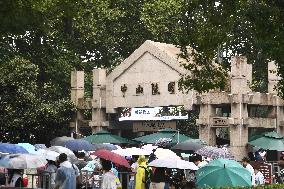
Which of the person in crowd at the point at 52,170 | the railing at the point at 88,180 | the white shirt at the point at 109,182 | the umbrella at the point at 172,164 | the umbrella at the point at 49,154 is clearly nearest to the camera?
the white shirt at the point at 109,182

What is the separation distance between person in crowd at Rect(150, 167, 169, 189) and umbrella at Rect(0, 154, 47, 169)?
2.88m

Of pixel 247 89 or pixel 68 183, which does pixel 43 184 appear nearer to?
pixel 68 183

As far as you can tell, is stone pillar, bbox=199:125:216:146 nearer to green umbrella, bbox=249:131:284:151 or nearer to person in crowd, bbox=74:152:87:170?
green umbrella, bbox=249:131:284:151

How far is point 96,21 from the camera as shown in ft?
183

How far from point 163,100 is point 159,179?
67.6 feet

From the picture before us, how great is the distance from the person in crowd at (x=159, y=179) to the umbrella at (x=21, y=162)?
288cm

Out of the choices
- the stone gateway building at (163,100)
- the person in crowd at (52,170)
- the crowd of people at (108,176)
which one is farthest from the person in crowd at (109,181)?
the stone gateway building at (163,100)

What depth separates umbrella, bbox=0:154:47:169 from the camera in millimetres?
18812

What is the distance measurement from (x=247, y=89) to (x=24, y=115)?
11.6 m

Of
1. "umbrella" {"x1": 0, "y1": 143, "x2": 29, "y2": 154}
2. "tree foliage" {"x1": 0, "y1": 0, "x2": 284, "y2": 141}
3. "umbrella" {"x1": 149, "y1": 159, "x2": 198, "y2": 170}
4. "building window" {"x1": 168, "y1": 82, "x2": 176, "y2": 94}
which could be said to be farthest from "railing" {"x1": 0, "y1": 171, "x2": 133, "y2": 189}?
"building window" {"x1": 168, "y1": 82, "x2": 176, "y2": 94}

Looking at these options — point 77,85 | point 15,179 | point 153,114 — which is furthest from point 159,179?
point 77,85

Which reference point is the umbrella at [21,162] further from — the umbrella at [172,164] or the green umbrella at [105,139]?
the green umbrella at [105,139]

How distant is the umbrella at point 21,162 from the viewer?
18.8 metres

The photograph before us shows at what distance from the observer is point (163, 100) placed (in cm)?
3969
